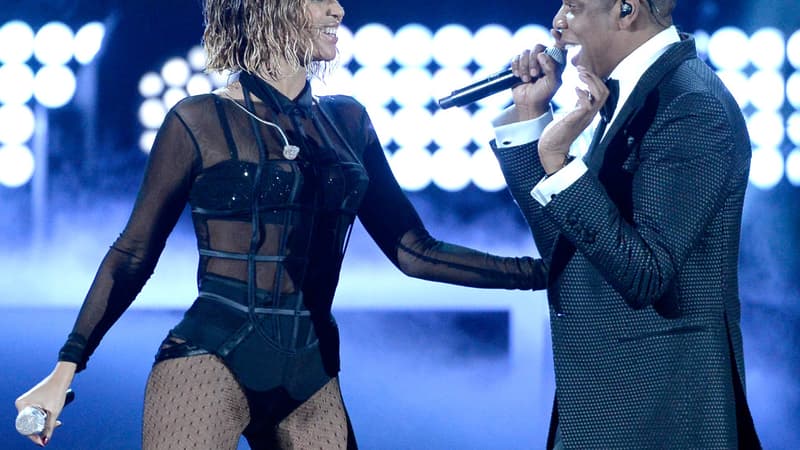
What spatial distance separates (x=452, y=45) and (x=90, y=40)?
4.27 feet

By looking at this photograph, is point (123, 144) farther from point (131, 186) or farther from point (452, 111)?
point (452, 111)

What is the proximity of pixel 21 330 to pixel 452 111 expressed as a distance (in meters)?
1.76

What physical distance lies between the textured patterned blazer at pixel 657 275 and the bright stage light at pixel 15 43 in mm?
2795

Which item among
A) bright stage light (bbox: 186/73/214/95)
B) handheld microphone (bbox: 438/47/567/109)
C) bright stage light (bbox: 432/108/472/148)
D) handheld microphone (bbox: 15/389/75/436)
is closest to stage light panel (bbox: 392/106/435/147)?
bright stage light (bbox: 432/108/472/148)

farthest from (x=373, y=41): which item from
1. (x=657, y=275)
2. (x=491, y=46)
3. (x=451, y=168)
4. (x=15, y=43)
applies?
(x=657, y=275)

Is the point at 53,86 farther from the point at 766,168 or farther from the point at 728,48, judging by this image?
the point at 766,168

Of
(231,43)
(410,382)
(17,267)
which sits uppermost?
(231,43)

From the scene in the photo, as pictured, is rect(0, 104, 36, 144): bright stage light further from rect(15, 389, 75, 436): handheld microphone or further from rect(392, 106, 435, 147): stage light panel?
rect(15, 389, 75, 436): handheld microphone

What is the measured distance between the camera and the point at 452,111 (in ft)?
13.0

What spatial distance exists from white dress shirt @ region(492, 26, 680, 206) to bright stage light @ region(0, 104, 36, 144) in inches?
98.4

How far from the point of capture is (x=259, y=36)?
6.61 ft

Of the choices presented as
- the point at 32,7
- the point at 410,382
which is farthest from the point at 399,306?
the point at 32,7

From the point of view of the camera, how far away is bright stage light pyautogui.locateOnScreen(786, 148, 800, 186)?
395cm

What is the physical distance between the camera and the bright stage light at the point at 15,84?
152 inches
